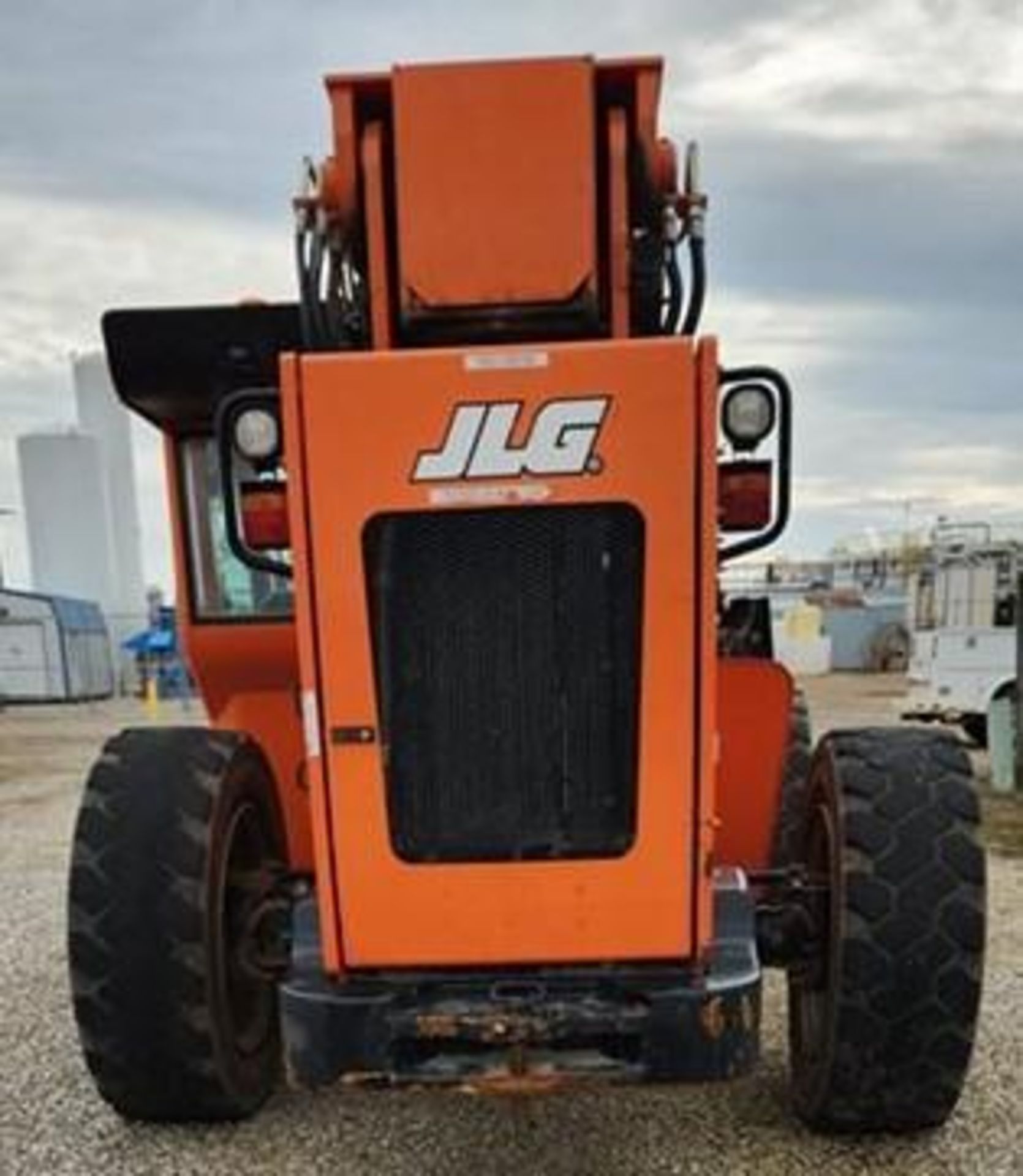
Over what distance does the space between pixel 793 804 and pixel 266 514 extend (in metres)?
2.21

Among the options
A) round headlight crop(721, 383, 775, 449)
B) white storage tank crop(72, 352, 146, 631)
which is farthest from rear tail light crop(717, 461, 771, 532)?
white storage tank crop(72, 352, 146, 631)

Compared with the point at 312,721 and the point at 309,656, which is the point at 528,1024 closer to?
the point at 312,721

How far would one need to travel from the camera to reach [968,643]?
42.9 ft

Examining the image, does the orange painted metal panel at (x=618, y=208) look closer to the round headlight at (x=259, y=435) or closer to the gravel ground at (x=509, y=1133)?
the round headlight at (x=259, y=435)

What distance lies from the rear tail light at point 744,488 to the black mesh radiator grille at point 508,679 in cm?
31

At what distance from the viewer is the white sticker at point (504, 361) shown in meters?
2.72

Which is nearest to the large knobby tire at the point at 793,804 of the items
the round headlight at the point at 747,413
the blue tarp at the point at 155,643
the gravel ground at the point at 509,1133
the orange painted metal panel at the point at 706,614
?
Result: the gravel ground at the point at 509,1133

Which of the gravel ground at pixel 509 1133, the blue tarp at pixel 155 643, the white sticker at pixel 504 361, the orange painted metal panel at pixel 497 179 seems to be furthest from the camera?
the blue tarp at pixel 155 643

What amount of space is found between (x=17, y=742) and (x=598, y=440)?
19.0 m

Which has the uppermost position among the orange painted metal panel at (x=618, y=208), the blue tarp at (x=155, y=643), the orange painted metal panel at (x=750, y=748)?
the orange painted metal panel at (x=618, y=208)

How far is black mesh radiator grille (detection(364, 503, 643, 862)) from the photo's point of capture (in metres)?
2.87

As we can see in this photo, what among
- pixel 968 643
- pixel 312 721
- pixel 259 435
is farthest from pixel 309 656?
pixel 968 643

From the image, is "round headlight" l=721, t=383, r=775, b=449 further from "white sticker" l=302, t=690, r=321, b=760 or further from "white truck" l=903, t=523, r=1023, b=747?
"white truck" l=903, t=523, r=1023, b=747

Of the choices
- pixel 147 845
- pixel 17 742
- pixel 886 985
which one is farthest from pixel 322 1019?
pixel 17 742
